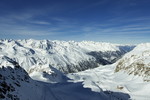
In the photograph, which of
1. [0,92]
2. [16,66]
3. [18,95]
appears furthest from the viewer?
[16,66]

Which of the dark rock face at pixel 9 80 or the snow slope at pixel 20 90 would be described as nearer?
the dark rock face at pixel 9 80

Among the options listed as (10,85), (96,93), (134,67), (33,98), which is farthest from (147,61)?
(10,85)

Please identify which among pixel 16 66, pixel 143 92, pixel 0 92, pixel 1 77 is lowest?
pixel 143 92

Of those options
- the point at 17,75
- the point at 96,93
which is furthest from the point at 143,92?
the point at 17,75

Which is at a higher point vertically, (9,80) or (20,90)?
(9,80)

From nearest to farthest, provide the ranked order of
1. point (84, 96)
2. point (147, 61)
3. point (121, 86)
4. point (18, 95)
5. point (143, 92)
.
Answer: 1. point (18, 95)
2. point (84, 96)
3. point (143, 92)
4. point (121, 86)
5. point (147, 61)

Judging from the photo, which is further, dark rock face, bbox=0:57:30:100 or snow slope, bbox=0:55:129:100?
snow slope, bbox=0:55:129:100

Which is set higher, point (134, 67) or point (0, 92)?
point (134, 67)

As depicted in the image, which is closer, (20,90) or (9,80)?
(9,80)

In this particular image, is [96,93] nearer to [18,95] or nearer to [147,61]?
[18,95]

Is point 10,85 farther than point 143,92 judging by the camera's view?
No
